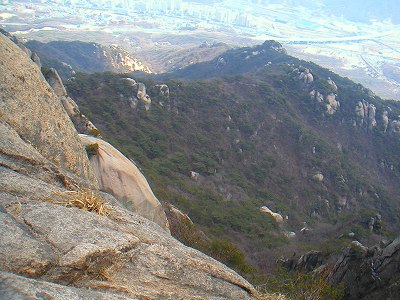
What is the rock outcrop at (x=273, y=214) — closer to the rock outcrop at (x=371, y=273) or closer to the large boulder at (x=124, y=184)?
the rock outcrop at (x=371, y=273)

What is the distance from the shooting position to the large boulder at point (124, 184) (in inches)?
535

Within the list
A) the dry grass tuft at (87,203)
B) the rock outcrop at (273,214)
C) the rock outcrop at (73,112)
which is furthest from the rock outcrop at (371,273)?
the rock outcrop at (273,214)

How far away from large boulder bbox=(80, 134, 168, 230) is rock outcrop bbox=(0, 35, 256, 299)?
5053 mm

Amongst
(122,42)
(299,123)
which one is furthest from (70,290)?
(122,42)

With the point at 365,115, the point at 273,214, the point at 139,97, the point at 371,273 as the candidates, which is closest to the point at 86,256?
the point at 371,273

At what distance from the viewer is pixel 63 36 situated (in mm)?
150500

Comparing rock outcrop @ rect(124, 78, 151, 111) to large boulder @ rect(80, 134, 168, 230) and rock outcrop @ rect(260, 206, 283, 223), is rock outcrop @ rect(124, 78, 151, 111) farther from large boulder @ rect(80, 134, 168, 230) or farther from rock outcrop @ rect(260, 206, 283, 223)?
large boulder @ rect(80, 134, 168, 230)

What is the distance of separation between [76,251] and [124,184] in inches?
358

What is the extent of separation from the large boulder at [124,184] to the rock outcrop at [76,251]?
5.05m

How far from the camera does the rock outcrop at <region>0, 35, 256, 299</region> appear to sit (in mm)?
4574

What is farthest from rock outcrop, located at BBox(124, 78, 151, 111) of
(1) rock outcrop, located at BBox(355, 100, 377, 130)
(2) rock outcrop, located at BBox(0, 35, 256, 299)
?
A: (2) rock outcrop, located at BBox(0, 35, 256, 299)

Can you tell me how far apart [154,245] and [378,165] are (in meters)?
56.1

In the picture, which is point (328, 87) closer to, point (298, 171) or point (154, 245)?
point (298, 171)

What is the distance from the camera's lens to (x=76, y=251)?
5047 mm
